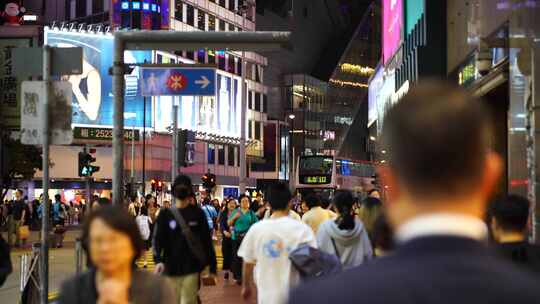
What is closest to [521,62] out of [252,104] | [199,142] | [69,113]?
[69,113]

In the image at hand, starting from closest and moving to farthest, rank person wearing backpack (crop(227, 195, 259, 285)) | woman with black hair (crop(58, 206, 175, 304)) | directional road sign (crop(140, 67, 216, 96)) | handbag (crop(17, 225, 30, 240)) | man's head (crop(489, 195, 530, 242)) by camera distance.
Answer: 1. woman with black hair (crop(58, 206, 175, 304))
2. man's head (crop(489, 195, 530, 242))
3. directional road sign (crop(140, 67, 216, 96))
4. person wearing backpack (crop(227, 195, 259, 285))
5. handbag (crop(17, 225, 30, 240))

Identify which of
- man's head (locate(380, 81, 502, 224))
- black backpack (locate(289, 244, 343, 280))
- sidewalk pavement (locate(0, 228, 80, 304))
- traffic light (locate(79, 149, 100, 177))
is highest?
traffic light (locate(79, 149, 100, 177))

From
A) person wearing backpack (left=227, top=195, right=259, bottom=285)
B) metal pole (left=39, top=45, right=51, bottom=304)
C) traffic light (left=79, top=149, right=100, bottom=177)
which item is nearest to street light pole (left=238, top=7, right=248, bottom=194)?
traffic light (left=79, top=149, right=100, bottom=177)

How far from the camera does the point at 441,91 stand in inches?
75.5

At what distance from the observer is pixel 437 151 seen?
186 cm

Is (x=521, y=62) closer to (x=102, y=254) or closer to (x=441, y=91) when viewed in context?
(x=102, y=254)

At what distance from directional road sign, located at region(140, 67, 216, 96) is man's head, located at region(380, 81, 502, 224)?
42.7 ft

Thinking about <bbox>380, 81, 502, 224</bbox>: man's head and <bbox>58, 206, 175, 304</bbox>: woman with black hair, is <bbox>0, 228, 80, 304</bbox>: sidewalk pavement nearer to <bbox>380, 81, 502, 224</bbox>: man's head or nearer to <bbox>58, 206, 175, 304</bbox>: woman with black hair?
<bbox>58, 206, 175, 304</bbox>: woman with black hair

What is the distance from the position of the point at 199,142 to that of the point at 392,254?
76741 millimetres

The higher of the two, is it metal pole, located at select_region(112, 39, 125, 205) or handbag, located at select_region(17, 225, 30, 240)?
metal pole, located at select_region(112, 39, 125, 205)

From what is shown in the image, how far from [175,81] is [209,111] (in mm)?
62617

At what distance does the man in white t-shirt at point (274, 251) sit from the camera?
26.7ft

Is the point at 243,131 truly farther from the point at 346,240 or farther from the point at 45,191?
the point at 346,240

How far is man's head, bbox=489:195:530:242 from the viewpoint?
5891mm
